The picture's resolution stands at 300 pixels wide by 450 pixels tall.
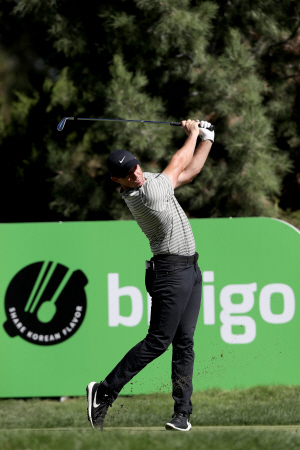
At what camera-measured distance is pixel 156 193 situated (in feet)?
13.2

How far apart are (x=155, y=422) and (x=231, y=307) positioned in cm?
143

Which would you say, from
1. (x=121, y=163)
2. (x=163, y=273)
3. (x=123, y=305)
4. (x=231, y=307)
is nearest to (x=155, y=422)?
(x=123, y=305)

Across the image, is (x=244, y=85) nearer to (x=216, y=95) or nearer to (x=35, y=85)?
(x=216, y=95)

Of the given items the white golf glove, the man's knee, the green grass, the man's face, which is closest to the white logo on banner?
the green grass

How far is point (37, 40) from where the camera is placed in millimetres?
9172

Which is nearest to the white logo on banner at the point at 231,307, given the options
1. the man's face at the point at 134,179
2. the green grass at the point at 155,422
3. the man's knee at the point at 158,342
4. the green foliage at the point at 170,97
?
the green grass at the point at 155,422

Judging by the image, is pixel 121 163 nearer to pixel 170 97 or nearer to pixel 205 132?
pixel 205 132

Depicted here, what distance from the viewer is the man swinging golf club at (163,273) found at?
409 centimetres

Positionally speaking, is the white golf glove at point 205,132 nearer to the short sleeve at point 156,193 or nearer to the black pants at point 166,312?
the short sleeve at point 156,193

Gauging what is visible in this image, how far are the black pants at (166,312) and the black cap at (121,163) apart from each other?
25.2 inches

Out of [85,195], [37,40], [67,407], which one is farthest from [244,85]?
[67,407]

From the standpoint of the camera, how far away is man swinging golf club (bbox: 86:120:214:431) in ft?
13.4

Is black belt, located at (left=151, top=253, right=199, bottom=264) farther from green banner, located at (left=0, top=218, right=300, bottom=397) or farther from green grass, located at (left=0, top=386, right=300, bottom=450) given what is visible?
green banner, located at (left=0, top=218, right=300, bottom=397)

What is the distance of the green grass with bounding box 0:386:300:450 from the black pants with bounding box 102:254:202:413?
0.38 m
